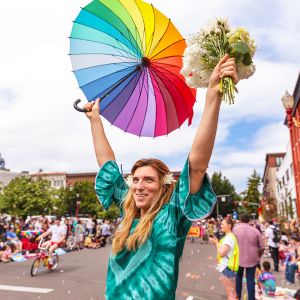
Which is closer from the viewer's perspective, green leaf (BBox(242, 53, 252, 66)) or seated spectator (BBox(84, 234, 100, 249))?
green leaf (BBox(242, 53, 252, 66))

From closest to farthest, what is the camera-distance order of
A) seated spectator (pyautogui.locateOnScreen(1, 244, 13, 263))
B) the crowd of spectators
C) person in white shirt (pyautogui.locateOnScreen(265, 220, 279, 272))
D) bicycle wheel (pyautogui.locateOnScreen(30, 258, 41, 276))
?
bicycle wheel (pyautogui.locateOnScreen(30, 258, 41, 276)) < person in white shirt (pyautogui.locateOnScreen(265, 220, 279, 272)) < seated spectator (pyautogui.locateOnScreen(1, 244, 13, 263)) < the crowd of spectators

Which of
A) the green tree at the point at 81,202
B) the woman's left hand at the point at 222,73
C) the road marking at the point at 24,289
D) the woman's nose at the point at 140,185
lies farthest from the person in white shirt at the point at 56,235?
the green tree at the point at 81,202

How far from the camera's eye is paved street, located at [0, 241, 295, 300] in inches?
333

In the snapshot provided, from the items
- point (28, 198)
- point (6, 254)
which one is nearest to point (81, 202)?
point (28, 198)

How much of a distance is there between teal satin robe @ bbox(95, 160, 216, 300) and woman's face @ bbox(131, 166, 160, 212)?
0.45ft

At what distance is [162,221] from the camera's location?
1.97m

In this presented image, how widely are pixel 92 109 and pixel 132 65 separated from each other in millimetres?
521

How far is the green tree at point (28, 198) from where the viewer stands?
52.1 meters

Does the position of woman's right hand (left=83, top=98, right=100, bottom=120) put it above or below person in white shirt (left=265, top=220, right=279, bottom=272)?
above

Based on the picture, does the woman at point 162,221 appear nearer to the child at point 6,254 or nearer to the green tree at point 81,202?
the child at point 6,254

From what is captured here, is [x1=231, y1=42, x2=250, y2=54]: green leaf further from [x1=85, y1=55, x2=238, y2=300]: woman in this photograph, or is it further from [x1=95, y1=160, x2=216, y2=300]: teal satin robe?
[x1=95, y1=160, x2=216, y2=300]: teal satin robe

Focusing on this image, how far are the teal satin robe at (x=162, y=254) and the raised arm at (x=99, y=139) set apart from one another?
0.73 meters

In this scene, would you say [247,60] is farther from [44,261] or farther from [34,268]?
[44,261]

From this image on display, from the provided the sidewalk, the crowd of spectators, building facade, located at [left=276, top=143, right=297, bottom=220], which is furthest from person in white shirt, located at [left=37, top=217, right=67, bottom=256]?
building facade, located at [left=276, top=143, right=297, bottom=220]
